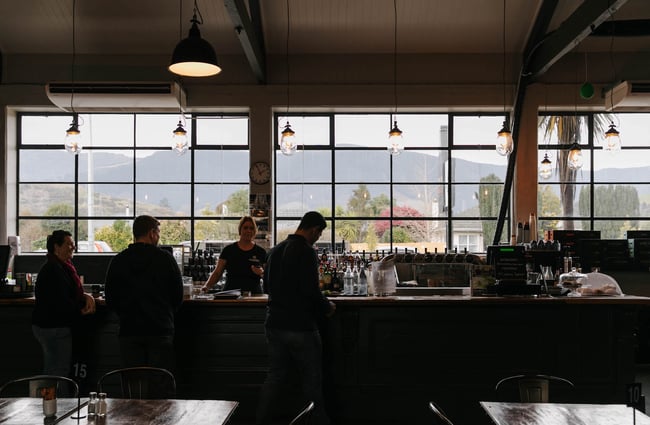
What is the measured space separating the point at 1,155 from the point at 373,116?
5.66 metres

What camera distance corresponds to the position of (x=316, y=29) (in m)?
8.61

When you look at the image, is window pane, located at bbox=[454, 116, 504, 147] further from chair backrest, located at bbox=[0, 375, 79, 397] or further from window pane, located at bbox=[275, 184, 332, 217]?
chair backrest, located at bbox=[0, 375, 79, 397]

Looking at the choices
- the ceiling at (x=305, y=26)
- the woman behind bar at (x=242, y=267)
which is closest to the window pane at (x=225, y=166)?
the ceiling at (x=305, y=26)

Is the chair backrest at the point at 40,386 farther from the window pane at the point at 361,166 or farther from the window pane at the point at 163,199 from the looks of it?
the window pane at the point at 361,166

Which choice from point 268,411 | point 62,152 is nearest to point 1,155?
point 62,152

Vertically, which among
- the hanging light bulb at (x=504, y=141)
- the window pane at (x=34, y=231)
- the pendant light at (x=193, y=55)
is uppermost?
the pendant light at (x=193, y=55)

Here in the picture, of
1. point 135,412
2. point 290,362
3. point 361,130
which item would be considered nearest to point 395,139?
point 361,130

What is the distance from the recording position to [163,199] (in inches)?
369

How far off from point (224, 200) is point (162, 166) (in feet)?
3.68

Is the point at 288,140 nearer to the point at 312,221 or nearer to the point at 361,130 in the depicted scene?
the point at 361,130

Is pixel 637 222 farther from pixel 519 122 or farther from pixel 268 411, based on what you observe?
pixel 268 411

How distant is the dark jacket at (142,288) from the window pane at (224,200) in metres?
5.30

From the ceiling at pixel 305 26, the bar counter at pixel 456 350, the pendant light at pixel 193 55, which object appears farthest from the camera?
the ceiling at pixel 305 26

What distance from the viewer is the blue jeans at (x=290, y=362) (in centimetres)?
402
